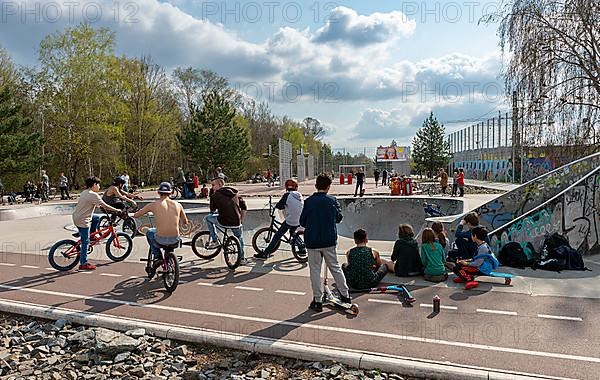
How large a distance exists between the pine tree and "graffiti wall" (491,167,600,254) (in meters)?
34.1

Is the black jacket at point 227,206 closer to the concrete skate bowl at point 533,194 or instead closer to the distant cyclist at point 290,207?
the distant cyclist at point 290,207

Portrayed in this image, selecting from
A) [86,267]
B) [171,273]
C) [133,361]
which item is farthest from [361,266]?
[86,267]

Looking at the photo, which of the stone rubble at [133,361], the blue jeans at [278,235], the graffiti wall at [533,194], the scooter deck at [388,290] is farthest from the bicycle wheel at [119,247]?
the graffiti wall at [533,194]

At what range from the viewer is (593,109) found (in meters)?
15.9

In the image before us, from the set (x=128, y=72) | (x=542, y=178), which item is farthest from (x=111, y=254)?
(x=128, y=72)

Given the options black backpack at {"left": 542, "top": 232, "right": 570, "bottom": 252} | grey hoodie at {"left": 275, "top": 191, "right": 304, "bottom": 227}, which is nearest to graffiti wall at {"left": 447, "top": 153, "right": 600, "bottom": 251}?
black backpack at {"left": 542, "top": 232, "right": 570, "bottom": 252}

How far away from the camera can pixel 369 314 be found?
6.66 m

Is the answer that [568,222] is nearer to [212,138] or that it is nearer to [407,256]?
[407,256]

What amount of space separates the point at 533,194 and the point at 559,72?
5857 millimetres

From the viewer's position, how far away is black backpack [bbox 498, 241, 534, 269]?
9352 millimetres

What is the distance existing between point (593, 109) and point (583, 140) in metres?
1.06

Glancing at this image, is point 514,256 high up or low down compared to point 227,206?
down

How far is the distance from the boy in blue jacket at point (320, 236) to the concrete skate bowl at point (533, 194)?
19.5 ft

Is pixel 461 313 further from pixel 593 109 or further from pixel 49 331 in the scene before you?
pixel 593 109
